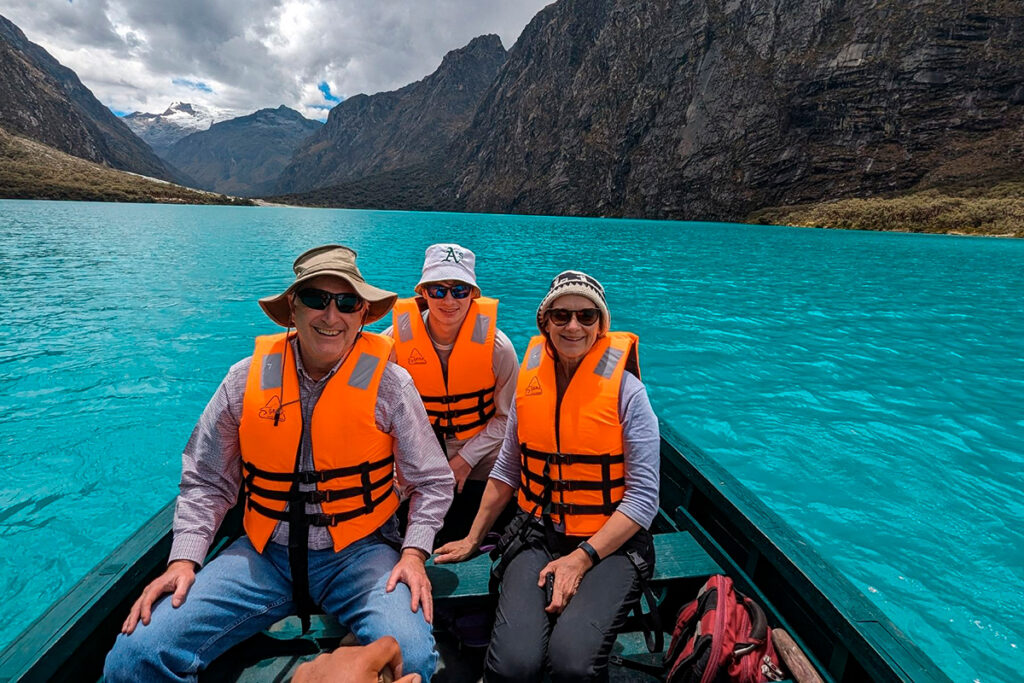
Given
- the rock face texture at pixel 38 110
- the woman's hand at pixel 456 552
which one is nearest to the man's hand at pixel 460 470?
the woman's hand at pixel 456 552

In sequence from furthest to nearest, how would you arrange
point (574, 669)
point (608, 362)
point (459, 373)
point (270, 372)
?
point (459, 373) < point (608, 362) < point (270, 372) < point (574, 669)

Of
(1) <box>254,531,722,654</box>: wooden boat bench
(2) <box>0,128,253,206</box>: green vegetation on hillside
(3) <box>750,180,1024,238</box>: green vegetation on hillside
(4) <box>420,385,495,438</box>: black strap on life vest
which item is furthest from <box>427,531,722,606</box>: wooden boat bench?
(2) <box>0,128,253,206</box>: green vegetation on hillside

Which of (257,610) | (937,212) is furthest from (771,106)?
(257,610)

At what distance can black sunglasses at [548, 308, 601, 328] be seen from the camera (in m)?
3.10

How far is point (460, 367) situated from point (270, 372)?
74.6 inches

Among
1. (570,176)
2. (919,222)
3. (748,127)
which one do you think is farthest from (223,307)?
(570,176)

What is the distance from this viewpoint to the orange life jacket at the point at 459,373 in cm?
441

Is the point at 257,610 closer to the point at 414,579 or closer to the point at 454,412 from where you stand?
the point at 414,579

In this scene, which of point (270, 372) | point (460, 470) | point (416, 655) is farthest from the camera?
point (460, 470)

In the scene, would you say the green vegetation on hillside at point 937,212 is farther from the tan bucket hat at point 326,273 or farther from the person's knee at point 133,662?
the person's knee at point 133,662

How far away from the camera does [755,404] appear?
33.5 feet

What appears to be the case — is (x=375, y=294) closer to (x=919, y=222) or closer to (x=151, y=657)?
(x=151, y=657)

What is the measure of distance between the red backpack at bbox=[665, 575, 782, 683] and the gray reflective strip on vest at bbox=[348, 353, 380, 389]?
7.38 ft

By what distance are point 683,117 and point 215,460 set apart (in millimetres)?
111987
